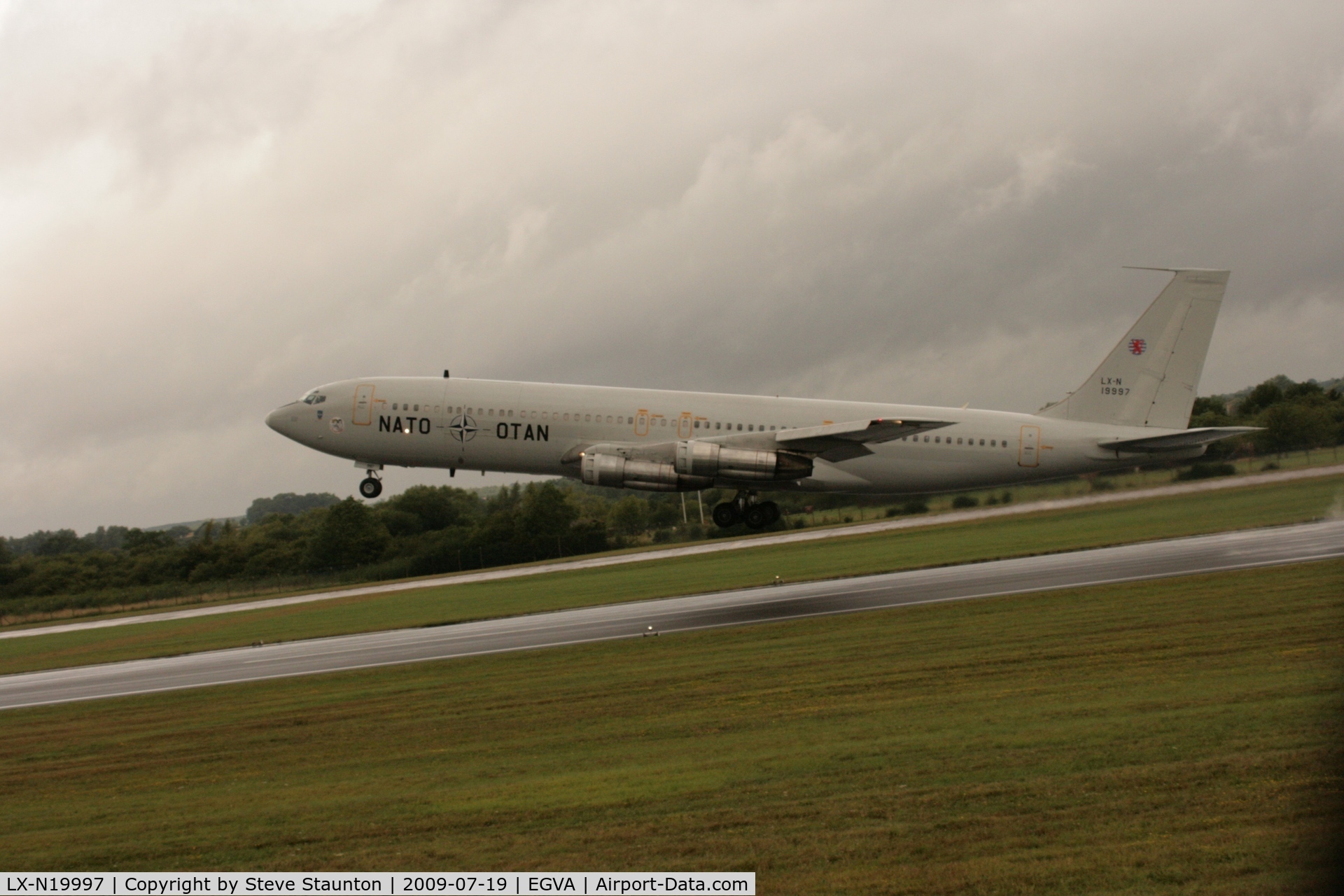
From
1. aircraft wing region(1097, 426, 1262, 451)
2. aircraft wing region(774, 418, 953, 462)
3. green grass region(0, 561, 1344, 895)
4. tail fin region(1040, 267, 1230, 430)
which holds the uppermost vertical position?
tail fin region(1040, 267, 1230, 430)

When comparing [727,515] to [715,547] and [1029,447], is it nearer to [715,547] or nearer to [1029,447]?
[1029,447]

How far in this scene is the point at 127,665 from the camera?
145 ft

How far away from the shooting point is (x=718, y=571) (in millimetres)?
53000

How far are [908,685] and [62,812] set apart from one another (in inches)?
636

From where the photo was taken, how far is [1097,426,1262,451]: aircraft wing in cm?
4144

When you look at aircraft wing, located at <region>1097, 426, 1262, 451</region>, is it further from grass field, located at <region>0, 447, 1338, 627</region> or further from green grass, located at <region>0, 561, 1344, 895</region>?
green grass, located at <region>0, 561, 1344, 895</region>

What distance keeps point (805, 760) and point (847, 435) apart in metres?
23.7

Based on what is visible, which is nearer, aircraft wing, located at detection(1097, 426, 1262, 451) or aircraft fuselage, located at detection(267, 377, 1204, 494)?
aircraft wing, located at detection(1097, 426, 1262, 451)

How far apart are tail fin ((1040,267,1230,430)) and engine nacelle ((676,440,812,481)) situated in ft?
37.3

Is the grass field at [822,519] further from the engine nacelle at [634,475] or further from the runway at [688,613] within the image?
the engine nacelle at [634,475]

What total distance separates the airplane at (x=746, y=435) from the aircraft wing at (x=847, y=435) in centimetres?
9

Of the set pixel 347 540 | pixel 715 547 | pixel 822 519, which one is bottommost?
pixel 715 547

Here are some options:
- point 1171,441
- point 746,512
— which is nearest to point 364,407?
point 746,512

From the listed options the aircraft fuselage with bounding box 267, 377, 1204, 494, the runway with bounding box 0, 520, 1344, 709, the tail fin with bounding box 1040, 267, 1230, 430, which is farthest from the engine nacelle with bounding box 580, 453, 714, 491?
the tail fin with bounding box 1040, 267, 1230, 430
